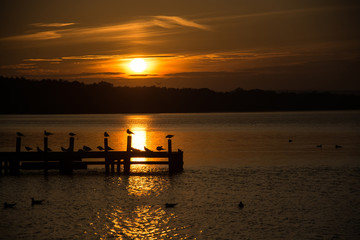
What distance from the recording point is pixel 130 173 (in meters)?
38.5

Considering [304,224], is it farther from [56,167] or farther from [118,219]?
[56,167]

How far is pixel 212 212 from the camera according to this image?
24812 mm

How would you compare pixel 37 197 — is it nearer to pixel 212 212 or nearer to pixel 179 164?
pixel 212 212

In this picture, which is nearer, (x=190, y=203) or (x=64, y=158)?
(x=190, y=203)

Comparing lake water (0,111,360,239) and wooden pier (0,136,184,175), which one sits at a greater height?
wooden pier (0,136,184,175)

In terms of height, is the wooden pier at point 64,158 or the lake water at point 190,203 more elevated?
the wooden pier at point 64,158

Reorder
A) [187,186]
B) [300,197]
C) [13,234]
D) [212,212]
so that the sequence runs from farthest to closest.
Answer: [187,186], [300,197], [212,212], [13,234]

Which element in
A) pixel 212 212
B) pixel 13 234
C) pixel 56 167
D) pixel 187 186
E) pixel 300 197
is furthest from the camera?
pixel 56 167

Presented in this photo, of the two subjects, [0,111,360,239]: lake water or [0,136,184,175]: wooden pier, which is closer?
[0,111,360,239]: lake water

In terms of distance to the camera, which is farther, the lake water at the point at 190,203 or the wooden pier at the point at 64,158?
the wooden pier at the point at 64,158

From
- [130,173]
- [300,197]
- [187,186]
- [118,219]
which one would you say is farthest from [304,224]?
[130,173]

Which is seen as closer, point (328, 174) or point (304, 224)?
point (304, 224)

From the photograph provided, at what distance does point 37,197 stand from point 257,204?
41.8 feet

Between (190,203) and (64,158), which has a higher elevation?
(64,158)
